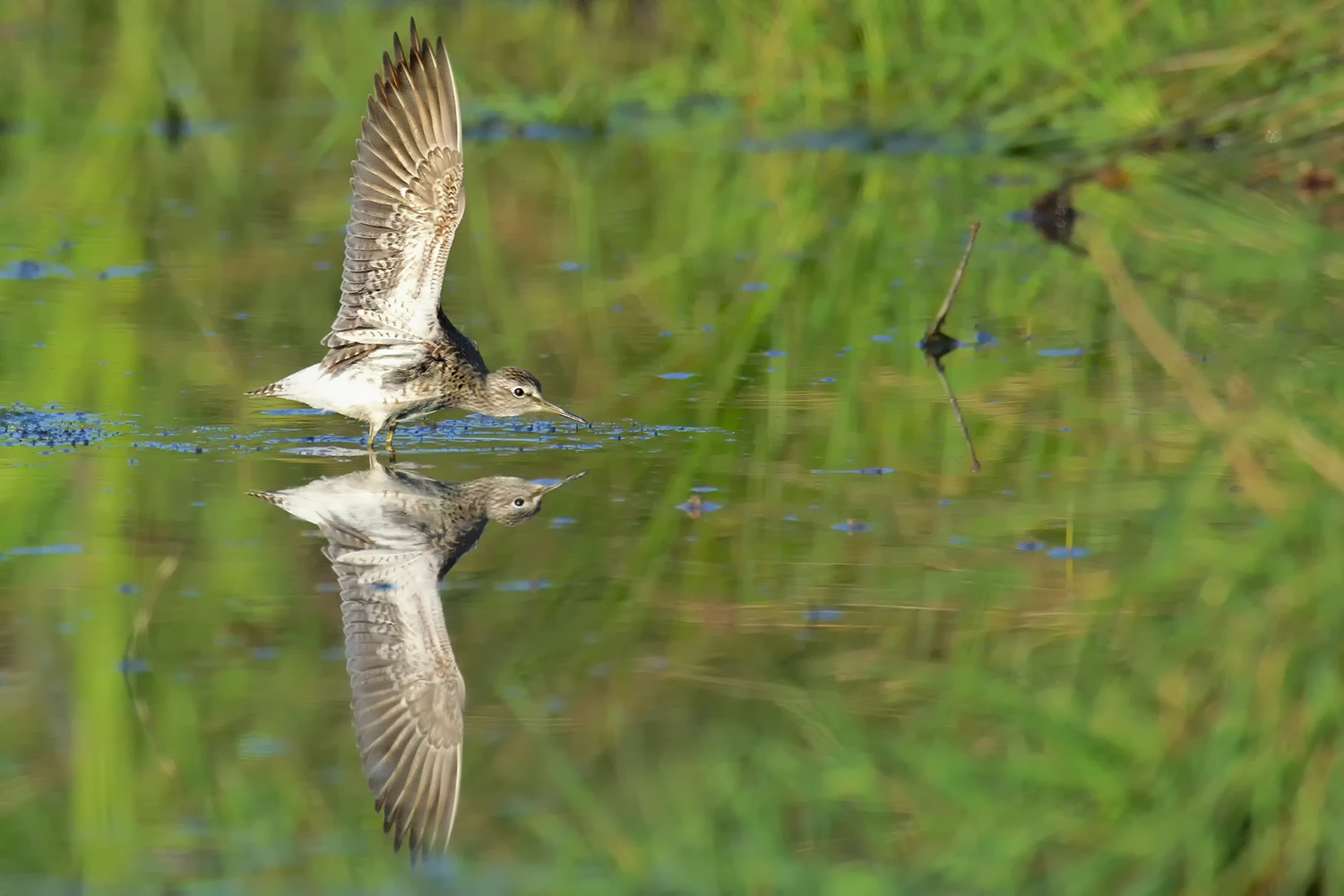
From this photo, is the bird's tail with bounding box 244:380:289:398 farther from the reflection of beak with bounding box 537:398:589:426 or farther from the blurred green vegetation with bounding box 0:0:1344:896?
the reflection of beak with bounding box 537:398:589:426

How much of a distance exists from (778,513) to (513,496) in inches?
30.8

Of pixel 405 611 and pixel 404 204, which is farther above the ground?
pixel 404 204

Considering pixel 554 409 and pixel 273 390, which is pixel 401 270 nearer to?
pixel 273 390

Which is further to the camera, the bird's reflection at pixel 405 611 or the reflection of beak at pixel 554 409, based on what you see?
the reflection of beak at pixel 554 409

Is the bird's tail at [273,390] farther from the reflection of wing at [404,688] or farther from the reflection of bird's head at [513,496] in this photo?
the reflection of wing at [404,688]

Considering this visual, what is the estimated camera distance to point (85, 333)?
28.2ft

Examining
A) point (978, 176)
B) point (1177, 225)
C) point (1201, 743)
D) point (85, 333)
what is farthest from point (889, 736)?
point (978, 176)

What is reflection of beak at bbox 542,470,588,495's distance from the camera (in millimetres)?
6469

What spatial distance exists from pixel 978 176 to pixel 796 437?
21.2ft

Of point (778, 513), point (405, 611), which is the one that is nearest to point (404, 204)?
point (778, 513)

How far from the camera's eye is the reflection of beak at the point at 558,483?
6469 millimetres

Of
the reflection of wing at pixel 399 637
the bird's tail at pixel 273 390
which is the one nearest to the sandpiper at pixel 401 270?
the bird's tail at pixel 273 390

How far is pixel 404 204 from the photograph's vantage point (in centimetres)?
714

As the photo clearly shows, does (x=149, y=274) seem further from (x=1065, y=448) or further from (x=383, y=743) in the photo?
(x=383, y=743)
